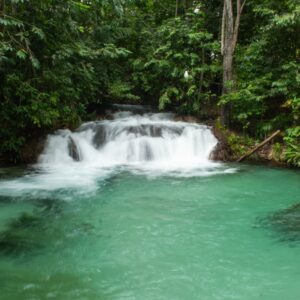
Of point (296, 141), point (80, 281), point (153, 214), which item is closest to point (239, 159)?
point (296, 141)

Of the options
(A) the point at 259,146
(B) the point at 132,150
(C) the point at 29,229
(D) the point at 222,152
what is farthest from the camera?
(B) the point at 132,150

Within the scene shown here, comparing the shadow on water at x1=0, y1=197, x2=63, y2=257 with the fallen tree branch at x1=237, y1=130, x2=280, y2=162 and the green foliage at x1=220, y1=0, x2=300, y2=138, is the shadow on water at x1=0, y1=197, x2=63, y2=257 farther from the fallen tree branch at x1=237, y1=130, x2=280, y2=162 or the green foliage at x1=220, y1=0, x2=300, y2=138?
the green foliage at x1=220, y1=0, x2=300, y2=138

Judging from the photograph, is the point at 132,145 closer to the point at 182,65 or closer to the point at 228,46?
the point at 182,65

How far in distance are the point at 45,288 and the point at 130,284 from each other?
0.82m

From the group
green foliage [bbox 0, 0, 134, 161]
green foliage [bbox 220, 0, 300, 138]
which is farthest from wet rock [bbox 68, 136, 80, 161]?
green foliage [bbox 220, 0, 300, 138]

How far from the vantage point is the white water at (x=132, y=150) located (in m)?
10.1

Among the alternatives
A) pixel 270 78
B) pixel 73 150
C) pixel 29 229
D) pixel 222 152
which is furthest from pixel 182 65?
pixel 29 229

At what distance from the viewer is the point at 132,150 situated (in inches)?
450

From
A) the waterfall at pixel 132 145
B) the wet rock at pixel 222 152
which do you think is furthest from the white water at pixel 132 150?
the wet rock at pixel 222 152

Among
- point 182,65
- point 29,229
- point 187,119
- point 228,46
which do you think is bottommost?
point 29,229

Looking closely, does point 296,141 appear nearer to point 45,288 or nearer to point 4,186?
point 4,186

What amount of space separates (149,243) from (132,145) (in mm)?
6826

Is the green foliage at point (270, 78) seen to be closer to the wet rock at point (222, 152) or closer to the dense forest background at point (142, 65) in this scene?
the dense forest background at point (142, 65)

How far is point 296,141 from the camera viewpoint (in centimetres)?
1021
